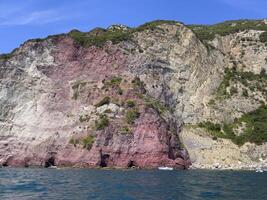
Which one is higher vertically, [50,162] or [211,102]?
[211,102]

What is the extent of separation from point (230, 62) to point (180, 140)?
3848 cm

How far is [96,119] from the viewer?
100750 mm

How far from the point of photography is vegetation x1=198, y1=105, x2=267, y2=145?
112m

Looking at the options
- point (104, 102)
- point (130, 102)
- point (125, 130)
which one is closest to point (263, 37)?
point (130, 102)

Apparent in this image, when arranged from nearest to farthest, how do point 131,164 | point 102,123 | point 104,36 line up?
point 131,164
point 102,123
point 104,36

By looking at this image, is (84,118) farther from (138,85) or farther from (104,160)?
(138,85)

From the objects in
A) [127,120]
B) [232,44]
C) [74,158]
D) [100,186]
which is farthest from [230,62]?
[100,186]

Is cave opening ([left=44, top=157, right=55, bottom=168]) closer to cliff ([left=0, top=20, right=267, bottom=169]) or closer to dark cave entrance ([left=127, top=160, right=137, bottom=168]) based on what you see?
cliff ([left=0, top=20, right=267, bottom=169])

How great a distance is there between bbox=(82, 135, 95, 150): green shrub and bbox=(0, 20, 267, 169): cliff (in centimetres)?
20

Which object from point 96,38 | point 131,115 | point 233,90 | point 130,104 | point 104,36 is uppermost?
point 104,36

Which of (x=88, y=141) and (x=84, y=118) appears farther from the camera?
(x=84, y=118)

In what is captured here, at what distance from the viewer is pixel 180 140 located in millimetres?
106312

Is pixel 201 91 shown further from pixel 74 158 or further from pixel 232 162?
pixel 74 158

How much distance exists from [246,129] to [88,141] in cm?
3880
